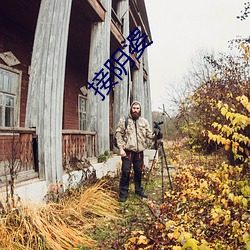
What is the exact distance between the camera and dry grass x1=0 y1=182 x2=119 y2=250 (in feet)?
8.35

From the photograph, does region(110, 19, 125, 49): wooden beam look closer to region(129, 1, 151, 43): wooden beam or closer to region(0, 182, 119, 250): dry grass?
region(129, 1, 151, 43): wooden beam

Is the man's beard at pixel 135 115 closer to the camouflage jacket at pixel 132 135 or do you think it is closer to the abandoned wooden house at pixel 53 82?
the camouflage jacket at pixel 132 135

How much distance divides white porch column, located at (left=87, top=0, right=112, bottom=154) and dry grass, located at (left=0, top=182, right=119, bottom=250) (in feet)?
8.90

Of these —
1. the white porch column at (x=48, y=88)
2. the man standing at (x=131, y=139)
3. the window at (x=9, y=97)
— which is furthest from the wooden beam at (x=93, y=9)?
the man standing at (x=131, y=139)

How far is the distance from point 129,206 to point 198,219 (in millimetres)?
1393

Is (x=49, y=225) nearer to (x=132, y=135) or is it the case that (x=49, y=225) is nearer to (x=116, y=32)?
(x=132, y=135)

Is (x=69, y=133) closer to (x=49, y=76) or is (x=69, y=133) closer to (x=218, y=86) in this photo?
(x=49, y=76)

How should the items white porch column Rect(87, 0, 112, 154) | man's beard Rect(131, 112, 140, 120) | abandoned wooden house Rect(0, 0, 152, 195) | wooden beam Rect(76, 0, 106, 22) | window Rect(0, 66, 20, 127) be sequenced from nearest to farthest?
abandoned wooden house Rect(0, 0, 152, 195)
man's beard Rect(131, 112, 140, 120)
wooden beam Rect(76, 0, 106, 22)
white porch column Rect(87, 0, 112, 154)
window Rect(0, 66, 20, 127)

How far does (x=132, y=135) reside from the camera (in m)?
4.82

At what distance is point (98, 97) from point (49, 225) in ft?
13.2

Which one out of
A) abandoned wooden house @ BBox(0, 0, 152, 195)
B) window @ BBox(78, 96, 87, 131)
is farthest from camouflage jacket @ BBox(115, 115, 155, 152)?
window @ BBox(78, 96, 87, 131)

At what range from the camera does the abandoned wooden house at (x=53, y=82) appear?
398 centimetres

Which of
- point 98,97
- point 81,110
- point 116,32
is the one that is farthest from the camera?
point 81,110

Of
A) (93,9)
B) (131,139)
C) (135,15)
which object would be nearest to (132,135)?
(131,139)
